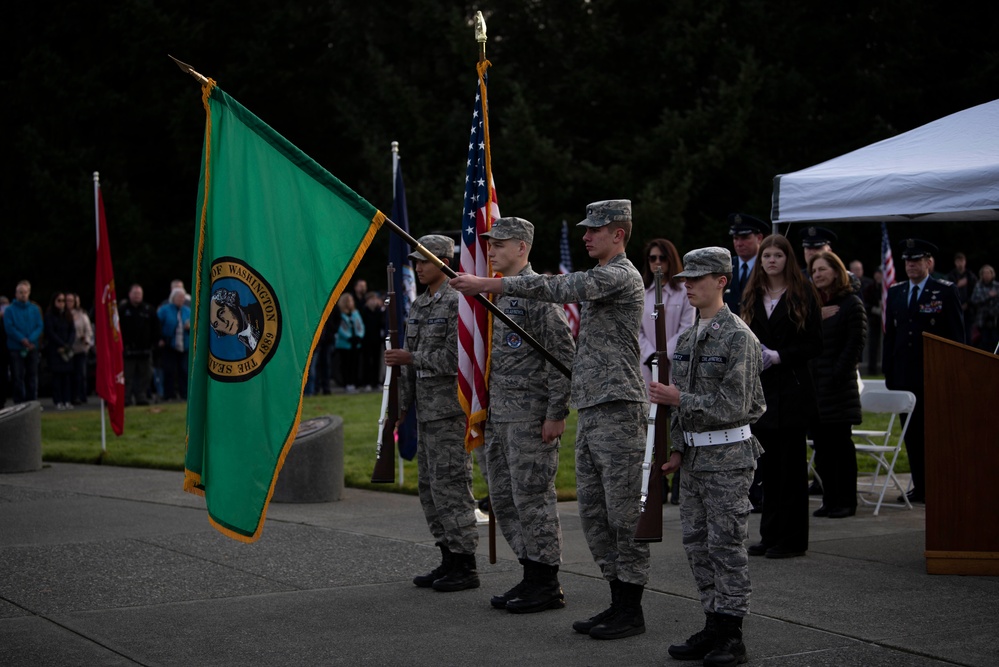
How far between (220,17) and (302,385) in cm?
3401

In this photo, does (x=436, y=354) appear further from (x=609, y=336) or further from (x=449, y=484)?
(x=609, y=336)

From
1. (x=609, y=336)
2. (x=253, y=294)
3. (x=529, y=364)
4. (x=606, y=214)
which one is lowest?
(x=529, y=364)

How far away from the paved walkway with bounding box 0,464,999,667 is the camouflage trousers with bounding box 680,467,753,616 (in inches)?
13.3

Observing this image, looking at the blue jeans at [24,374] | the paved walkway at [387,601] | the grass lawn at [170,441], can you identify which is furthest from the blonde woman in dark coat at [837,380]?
the blue jeans at [24,374]

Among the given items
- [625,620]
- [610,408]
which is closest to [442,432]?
[610,408]

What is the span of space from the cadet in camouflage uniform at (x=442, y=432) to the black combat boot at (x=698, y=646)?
1917mm

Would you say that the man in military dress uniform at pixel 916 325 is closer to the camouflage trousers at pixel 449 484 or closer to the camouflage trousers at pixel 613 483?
the camouflage trousers at pixel 449 484

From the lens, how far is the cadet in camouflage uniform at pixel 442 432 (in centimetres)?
739

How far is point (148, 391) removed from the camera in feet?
73.5

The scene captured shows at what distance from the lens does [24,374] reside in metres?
20.9

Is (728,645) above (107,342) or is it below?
below

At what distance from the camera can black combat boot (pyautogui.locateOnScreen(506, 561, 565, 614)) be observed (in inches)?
265

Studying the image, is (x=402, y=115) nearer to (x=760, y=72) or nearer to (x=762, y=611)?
(x=760, y=72)

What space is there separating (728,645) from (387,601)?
225cm
